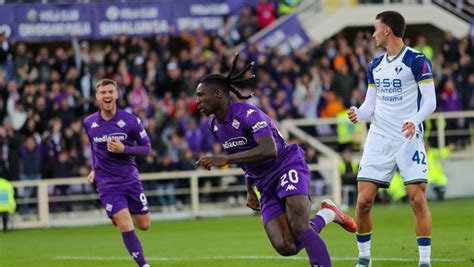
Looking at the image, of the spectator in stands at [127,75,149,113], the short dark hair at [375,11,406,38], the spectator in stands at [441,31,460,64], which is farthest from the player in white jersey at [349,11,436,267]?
the spectator in stands at [441,31,460,64]

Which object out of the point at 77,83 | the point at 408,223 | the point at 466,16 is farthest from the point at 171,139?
the point at 466,16

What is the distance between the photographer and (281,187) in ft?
38.0

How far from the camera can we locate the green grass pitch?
1546 centimetres

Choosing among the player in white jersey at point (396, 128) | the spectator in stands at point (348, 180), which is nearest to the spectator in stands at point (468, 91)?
the spectator in stands at point (348, 180)

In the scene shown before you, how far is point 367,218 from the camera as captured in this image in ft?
41.7

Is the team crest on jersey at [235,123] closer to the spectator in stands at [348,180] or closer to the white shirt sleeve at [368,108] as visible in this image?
the white shirt sleeve at [368,108]

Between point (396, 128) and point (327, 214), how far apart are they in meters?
1.11

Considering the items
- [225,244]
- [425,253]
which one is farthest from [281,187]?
[225,244]

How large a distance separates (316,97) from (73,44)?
5848mm

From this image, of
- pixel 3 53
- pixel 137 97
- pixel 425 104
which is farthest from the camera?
pixel 137 97

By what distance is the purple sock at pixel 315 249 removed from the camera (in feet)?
37.1

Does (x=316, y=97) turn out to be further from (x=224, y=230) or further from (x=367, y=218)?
(x=367, y=218)

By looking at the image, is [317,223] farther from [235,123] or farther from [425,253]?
[235,123]

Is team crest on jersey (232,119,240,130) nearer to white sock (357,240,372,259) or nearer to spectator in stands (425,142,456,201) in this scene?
white sock (357,240,372,259)
